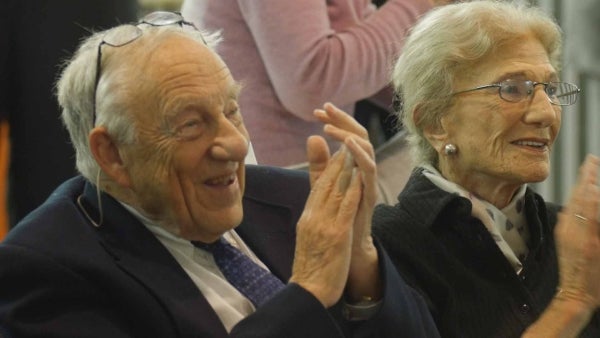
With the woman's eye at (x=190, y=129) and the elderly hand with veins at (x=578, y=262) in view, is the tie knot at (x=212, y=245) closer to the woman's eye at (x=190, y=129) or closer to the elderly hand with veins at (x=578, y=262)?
the woman's eye at (x=190, y=129)

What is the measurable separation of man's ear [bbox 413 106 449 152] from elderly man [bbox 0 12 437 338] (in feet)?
1.70

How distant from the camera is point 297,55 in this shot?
2.81 metres

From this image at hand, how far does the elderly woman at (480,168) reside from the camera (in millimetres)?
2451

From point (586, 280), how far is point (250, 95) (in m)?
1.02

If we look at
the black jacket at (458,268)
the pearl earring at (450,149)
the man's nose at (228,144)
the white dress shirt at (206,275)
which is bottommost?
the black jacket at (458,268)

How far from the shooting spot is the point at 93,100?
2.05 metres

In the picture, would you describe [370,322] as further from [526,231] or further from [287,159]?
[287,159]

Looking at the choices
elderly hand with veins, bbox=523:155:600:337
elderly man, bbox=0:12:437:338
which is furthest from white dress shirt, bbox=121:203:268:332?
elderly hand with veins, bbox=523:155:600:337

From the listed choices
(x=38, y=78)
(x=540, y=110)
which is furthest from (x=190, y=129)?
(x=540, y=110)

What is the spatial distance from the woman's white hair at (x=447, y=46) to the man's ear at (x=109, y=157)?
0.80 metres

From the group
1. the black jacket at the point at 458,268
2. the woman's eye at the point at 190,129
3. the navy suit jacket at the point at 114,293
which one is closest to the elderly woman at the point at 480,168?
the black jacket at the point at 458,268

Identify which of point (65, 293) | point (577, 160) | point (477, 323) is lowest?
point (577, 160)

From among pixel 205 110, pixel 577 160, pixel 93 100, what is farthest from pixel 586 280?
pixel 577 160

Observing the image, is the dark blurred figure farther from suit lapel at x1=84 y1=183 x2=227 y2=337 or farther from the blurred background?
suit lapel at x1=84 y1=183 x2=227 y2=337
